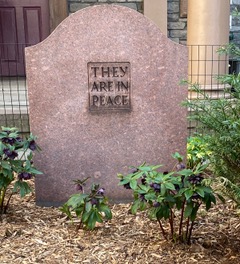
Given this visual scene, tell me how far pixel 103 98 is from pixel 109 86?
109mm

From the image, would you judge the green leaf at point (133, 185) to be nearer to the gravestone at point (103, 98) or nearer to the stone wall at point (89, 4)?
the gravestone at point (103, 98)

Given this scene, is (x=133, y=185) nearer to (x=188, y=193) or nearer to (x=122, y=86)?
(x=188, y=193)

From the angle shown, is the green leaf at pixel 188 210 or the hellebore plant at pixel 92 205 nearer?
the green leaf at pixel 188 210

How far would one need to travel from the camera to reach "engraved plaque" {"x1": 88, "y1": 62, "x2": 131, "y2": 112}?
3.48 m

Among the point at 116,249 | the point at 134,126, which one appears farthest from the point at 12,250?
the point at 134,126

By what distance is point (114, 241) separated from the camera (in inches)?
118

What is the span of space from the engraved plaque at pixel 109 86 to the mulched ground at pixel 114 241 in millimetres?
875

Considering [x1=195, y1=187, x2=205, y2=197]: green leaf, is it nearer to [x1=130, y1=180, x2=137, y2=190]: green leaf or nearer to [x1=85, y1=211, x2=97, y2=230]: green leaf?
[x1=130, y1=180, x2=137, y2=190]: green leaf

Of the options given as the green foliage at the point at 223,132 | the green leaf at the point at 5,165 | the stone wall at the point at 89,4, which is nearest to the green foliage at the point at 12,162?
the green leaf at the point at 5,165

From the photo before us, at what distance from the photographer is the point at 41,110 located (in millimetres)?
3498

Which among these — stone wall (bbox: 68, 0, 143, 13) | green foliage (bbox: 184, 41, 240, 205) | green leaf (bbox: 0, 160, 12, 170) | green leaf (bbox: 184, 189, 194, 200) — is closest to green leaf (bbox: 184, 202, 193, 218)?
green leaf (bbox: 184, 189, 194, 200)

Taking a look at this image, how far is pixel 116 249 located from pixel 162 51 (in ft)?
5.15

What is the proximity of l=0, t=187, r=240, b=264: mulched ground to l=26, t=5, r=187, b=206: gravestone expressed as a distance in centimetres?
39

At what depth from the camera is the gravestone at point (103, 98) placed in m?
3.41
